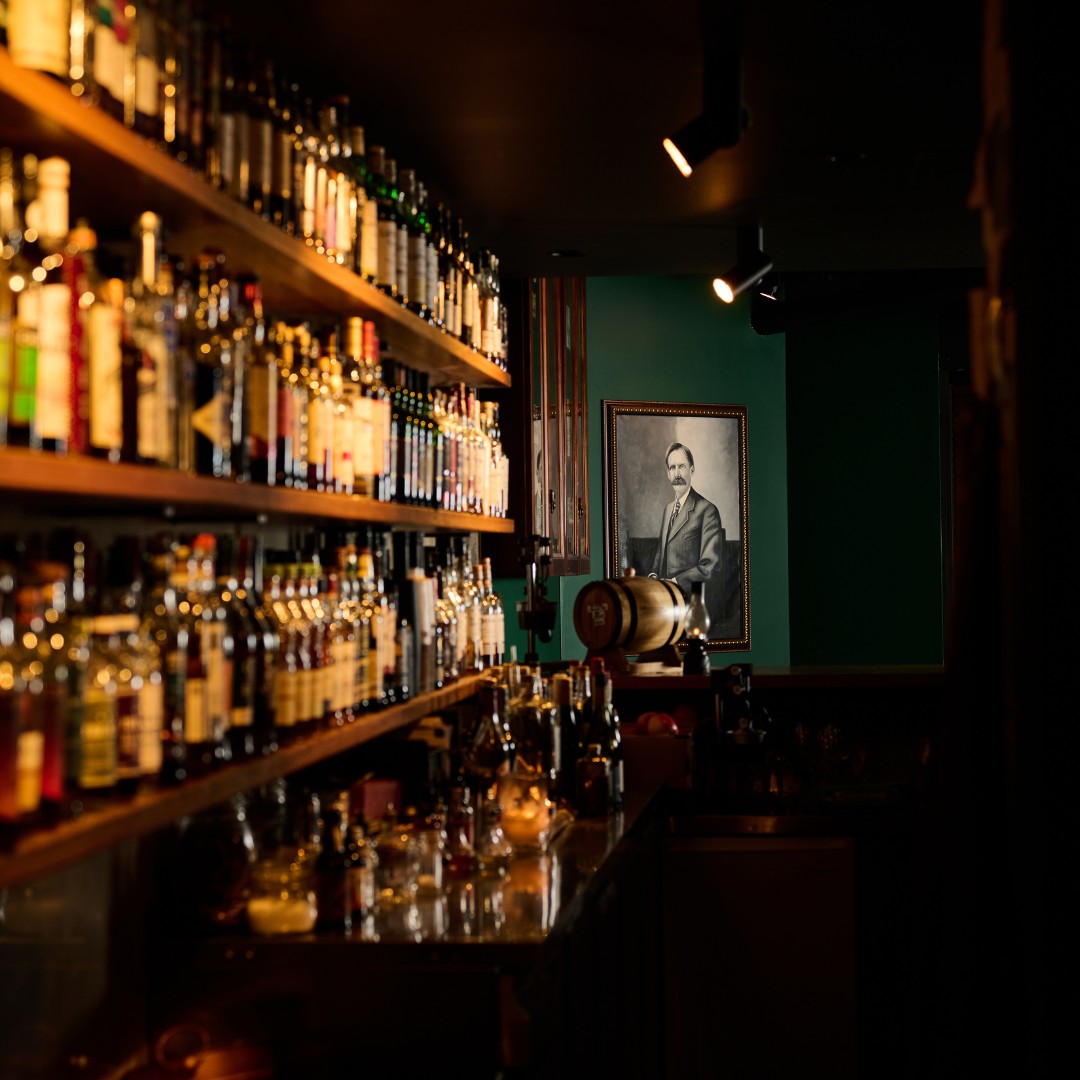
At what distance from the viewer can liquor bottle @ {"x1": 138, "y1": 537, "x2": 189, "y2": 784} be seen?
1.90m

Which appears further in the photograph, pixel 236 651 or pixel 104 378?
pixel 236 651

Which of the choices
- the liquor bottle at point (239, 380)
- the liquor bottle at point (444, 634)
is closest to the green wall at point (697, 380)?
the liquor bottle at point (444, 634)

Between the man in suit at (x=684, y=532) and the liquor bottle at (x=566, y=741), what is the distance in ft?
13.7

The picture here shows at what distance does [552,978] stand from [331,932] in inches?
15.6

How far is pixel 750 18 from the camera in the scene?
277 cm

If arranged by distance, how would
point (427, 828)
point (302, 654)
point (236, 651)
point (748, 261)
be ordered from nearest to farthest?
point (236, 651) → point (302, 654) → point (427, 828) → point (748, 261)

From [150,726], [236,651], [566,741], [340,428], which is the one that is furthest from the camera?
[566,741]

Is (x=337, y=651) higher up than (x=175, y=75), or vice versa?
(x=175, y=75)

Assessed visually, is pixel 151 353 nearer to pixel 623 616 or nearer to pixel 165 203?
pixel 165 203

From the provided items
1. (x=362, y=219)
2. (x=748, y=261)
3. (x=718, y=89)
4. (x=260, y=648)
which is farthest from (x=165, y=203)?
(x=748, y=261)

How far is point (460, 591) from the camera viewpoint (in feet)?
12.2

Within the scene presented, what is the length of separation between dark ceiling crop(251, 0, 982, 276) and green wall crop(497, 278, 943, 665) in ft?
13.1

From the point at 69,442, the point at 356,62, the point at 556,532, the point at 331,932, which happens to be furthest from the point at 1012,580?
the point at 556,532

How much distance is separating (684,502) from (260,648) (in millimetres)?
6044
